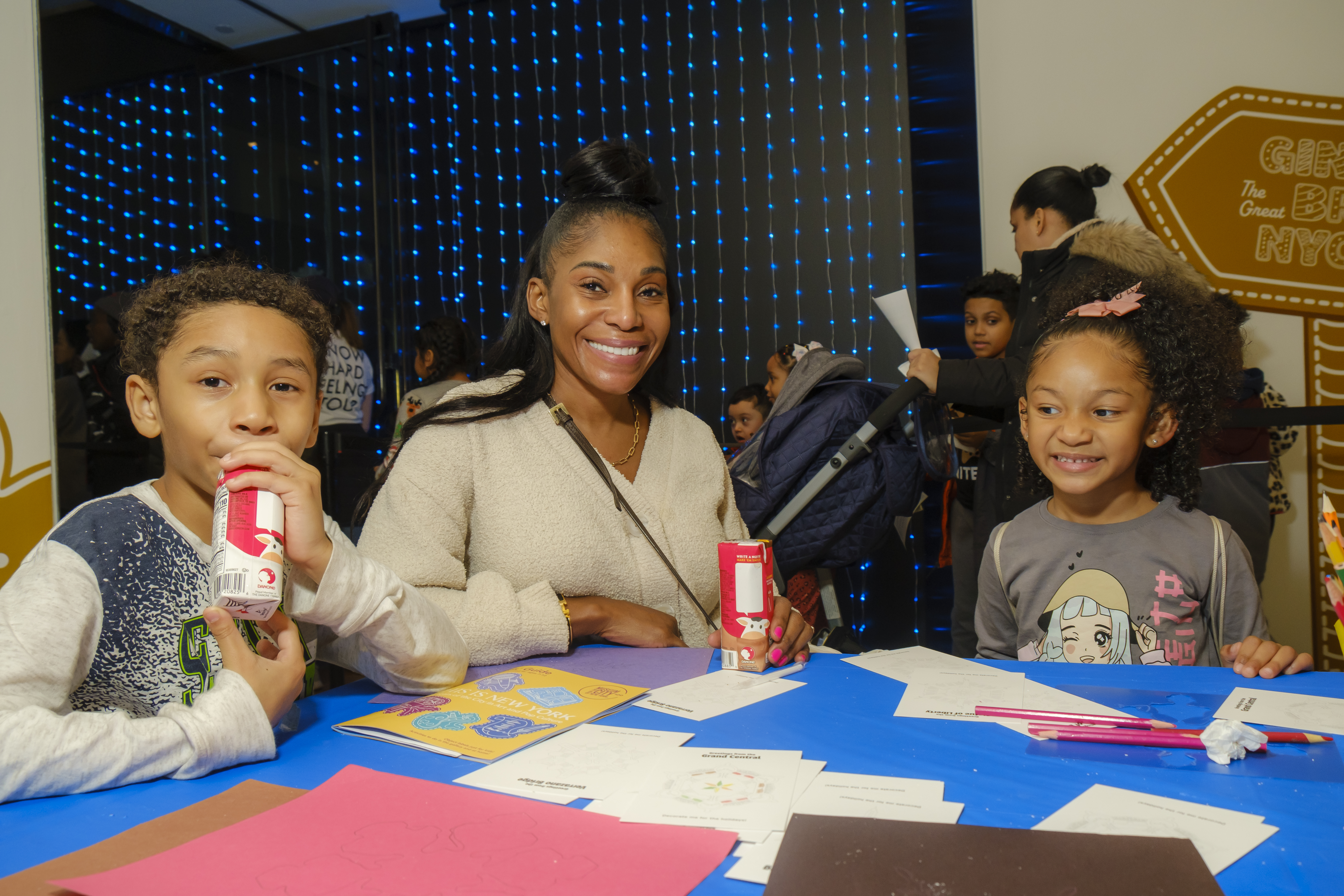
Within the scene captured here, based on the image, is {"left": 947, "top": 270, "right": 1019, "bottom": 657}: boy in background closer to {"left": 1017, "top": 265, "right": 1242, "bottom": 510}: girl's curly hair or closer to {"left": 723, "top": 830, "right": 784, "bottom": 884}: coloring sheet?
{"left": 1017, "top": 265, "right": 1242, "bottom": 510}: girl's curly hair

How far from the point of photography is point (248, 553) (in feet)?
2.56

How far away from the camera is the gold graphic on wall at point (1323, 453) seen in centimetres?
348

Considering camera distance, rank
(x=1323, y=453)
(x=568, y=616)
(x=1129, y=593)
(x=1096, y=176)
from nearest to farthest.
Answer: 1. (x=568, y=616)
2. (x=1129, y=593)
3. (x=1096, y=176)
4. (x=1323, y=453)

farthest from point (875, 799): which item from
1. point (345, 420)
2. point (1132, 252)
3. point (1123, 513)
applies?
point (345, 420)

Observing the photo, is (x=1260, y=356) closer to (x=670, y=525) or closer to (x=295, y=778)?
(x=670, y=525)

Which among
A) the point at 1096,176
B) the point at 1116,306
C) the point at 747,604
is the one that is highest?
the point at 1096,176

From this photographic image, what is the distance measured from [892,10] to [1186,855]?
14.7 ft

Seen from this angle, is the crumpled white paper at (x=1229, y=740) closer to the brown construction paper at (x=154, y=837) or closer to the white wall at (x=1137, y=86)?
the brown construction paper at (x=154, y=837)

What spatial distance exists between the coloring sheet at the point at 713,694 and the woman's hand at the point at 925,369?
1.49 meters

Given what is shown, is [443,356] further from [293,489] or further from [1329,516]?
[1329,516]

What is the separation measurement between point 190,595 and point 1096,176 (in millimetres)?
2967

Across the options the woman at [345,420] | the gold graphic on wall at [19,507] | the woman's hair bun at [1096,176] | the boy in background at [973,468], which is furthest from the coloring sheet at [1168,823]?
the woman at [345,420]

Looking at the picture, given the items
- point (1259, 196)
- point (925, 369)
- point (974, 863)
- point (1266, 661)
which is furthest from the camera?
point (1259, 196)

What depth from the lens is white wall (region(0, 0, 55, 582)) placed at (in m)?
2.69
